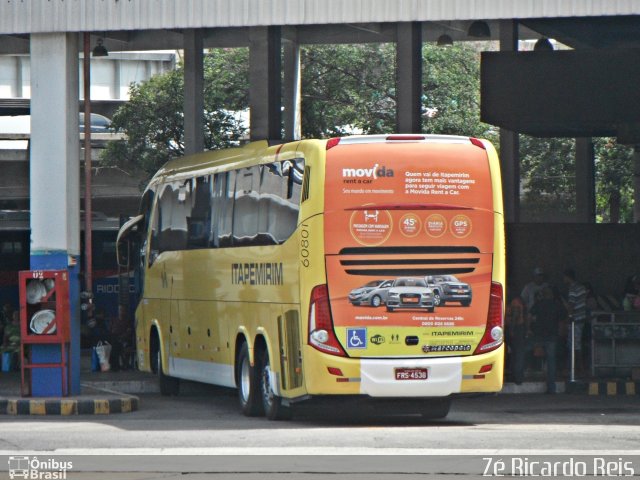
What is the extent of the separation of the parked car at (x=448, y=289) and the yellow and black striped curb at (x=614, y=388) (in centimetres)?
741

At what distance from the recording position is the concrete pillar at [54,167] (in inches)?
795

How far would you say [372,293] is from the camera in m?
16.5

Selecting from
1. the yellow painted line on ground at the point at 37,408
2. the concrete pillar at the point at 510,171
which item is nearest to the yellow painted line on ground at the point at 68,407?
the yellow painted line on ground at the point at 37,408

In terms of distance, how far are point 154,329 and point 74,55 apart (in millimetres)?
5184

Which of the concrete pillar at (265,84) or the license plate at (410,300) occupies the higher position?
the concrete pillar at (265,84)

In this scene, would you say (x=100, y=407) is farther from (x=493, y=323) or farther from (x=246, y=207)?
(x=493, y=323)

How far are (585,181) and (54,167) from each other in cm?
2522

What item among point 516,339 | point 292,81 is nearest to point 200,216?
point 516,339

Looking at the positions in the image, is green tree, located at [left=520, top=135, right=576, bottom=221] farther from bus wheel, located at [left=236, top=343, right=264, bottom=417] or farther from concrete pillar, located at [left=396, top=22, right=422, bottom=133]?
bus wheel, located at [left=236, top=343, right=264, bottom=417]

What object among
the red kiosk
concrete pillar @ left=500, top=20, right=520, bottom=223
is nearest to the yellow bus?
the red kiosk

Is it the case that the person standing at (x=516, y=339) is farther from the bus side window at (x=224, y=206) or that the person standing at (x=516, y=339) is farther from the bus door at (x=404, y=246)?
the bus door at (x=404, y=246)

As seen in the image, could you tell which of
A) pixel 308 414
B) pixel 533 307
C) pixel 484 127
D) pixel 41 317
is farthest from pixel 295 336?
pixel 484 127

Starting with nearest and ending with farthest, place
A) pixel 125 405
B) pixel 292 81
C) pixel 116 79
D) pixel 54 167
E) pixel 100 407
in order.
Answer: pixel 100 407 → pixel 125 405 → pixel 54 167 → pixel 292 81 → pixel 116 79

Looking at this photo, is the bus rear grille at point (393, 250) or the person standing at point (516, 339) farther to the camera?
the person standing at point (516, 339)
